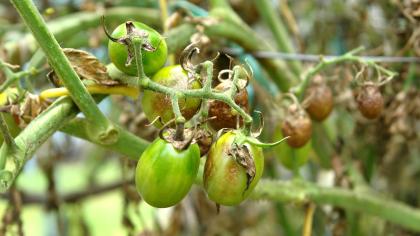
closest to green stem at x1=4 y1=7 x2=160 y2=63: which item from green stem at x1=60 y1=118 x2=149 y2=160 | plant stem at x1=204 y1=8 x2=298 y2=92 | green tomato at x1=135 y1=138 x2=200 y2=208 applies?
plant stem at x1=204 y1=8 x2=298 y2=92

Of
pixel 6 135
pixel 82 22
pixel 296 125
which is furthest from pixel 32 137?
pixel 82 22

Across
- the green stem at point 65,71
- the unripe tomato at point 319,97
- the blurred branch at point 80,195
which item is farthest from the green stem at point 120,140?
the blurred branch at point 80,195

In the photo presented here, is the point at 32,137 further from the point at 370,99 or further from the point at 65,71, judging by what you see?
the point at 370,99

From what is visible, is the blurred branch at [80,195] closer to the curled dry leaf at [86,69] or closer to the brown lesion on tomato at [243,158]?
the curled dry leaf at [86,69]

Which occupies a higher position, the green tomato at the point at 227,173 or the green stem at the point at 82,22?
the green tomato at the point at 227,173

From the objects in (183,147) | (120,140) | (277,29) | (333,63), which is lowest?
(277,29)
